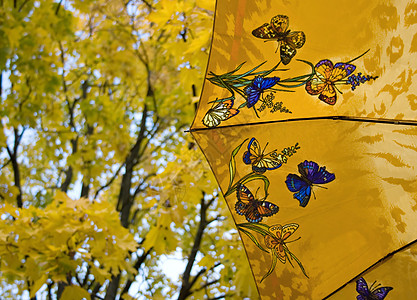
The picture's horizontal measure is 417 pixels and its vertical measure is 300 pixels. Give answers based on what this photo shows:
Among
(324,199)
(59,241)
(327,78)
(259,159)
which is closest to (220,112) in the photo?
(259,159)

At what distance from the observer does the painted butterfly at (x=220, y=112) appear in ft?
7.20

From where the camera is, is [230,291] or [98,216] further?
[230,291]

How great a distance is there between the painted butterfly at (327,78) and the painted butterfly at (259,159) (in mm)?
398

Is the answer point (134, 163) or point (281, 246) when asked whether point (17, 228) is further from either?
point (134, 163)

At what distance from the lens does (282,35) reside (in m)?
2.06

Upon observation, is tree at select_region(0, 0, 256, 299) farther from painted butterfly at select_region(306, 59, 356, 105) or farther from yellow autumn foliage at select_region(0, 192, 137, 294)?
painted butterfly at select_region(306, 59, 356, 105)

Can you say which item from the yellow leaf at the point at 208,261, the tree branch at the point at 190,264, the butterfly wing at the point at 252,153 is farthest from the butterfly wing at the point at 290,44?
the tree branch at the point at 190,264

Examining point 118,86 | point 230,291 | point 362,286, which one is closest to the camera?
point 362,286

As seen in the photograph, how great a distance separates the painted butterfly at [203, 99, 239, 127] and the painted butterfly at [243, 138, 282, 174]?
194 millimetres

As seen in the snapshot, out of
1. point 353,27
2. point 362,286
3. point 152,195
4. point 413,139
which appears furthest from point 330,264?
point 152,195

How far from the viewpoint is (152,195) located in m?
3.48

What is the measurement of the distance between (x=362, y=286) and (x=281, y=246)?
0.47 m

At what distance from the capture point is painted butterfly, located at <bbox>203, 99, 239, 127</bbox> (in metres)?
2.19

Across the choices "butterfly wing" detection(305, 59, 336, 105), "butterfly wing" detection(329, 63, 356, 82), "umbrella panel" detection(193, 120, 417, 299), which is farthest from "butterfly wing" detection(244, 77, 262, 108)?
"butterfly wing" detection(329, 63, 356, 82)
